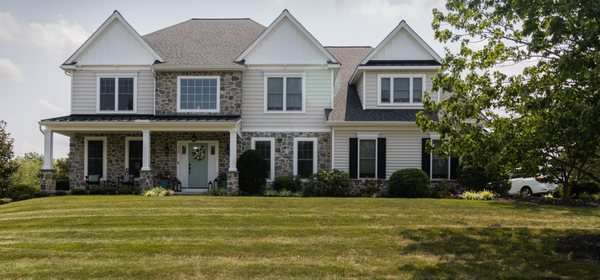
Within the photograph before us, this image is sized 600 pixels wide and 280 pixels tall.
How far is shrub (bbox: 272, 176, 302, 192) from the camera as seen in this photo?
2120 cm

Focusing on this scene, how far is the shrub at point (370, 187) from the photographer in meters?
21.8

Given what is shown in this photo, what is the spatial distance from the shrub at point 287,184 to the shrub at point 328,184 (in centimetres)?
55

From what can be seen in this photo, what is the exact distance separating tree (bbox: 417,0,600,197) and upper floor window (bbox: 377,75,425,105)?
10.2 m

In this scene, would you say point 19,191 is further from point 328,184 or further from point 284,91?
point 328,184

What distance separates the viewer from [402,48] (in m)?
22.9

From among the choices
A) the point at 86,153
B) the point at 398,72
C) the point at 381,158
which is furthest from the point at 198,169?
the point at 398,72

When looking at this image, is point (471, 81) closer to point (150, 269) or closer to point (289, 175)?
point (150, 269)

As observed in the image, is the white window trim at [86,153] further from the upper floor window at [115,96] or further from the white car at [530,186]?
the white car at [530,186]

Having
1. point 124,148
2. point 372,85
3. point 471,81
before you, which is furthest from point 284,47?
point 471,81

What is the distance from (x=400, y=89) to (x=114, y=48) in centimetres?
1321

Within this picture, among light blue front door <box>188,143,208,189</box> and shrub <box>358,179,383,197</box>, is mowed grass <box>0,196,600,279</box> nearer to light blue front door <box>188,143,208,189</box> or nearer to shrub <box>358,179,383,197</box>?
shrub <box>358,179,383,197</box>

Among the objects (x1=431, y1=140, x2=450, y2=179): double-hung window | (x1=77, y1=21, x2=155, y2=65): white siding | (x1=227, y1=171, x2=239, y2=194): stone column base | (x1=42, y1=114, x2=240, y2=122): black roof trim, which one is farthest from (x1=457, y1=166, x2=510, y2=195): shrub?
(x1=77, y1=21, x2=155, y2=65): white siding

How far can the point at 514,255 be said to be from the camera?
959cm

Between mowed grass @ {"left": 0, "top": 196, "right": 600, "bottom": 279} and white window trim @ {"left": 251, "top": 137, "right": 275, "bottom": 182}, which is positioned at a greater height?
white window trim @ {"left": 251, "top": 137, "right": 275, "bottom": 182}
